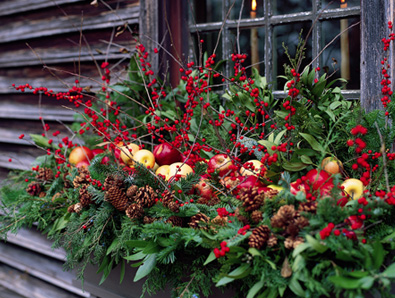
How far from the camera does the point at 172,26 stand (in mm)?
1846

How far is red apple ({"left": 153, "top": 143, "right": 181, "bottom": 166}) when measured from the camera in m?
1.48

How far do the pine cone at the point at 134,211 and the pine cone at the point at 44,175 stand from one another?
590 millimetres

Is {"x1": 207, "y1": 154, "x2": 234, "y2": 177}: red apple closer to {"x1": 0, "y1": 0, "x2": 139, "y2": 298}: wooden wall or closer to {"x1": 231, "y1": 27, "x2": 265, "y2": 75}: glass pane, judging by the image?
{"x1": 231, "y1": 27, "x2": 265, "y2": 75}: glass pane

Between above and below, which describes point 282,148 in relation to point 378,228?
above

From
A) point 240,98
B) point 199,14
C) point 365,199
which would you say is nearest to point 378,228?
point 365,199

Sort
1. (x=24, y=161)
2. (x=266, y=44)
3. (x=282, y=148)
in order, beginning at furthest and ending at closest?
(x=24, y=161) → (x=266, y=44) → (x=282, y=148)

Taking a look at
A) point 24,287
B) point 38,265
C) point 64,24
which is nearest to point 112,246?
point 64,24

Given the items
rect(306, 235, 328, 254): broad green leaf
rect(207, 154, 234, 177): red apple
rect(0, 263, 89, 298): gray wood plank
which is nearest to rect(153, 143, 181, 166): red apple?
rect(207, 154, 234, 177): red apple

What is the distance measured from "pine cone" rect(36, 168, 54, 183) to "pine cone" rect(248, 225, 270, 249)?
3.27 feet

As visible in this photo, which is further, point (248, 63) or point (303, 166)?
point (248, 63)

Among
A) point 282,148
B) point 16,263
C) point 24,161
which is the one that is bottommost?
point 16,263

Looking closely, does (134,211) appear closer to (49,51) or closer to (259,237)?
(259,237)

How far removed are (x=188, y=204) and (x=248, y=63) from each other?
2.66 feet

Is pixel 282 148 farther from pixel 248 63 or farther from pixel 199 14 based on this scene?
pixel 199 14
